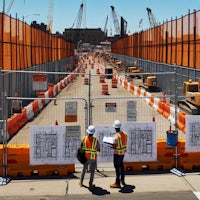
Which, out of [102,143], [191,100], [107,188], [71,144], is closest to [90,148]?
[107,188]

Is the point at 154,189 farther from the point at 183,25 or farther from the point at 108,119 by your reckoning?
the point at 183,25

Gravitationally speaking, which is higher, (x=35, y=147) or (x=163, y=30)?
(x=163, y=30)

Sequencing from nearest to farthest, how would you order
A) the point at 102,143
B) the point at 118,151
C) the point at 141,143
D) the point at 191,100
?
the point at 118,151 → the point at 102,143 → the point at 141,143 → the point at 191,100

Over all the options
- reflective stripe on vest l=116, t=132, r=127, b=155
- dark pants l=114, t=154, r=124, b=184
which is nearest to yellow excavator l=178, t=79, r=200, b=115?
reflective stripe on vest l=116, t=132, r=127, b=155

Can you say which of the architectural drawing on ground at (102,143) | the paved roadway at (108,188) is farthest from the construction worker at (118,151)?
the architectural drawing on ground at (102,143)

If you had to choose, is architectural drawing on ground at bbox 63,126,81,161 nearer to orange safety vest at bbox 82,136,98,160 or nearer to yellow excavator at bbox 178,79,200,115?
orange safety vest at bbox 82,136,98,160

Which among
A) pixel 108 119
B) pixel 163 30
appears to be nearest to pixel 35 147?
pixel 108 119

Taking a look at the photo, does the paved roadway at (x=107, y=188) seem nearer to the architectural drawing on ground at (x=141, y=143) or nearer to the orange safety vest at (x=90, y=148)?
the architectural drawing on ground at (x=141, y=143)

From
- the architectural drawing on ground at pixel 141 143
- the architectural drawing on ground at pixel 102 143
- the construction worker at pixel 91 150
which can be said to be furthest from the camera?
the architectural drawing on ground at pixel 141 143

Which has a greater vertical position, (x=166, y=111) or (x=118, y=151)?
(x=166, y=111)

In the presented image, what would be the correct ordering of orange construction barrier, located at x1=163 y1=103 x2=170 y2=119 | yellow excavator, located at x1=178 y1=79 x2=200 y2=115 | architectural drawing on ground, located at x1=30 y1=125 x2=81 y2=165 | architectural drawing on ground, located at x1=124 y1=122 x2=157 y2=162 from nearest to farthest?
architectural drawing on ground, located at x1=30 y1=125 x2=81 y2=165
architectural drawing on ground, located at x1=124 y1=122 x2=157 y2=162
orange construction barrier, located at x1=163 y1=103 x2=170 y2=119
yellow excavator, located at x1=178 y1=79 x2=200 y2=115

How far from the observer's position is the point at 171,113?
2047 centimetres

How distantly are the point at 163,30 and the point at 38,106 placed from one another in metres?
19.7

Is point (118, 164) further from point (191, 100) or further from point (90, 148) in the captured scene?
point (191, 100)
